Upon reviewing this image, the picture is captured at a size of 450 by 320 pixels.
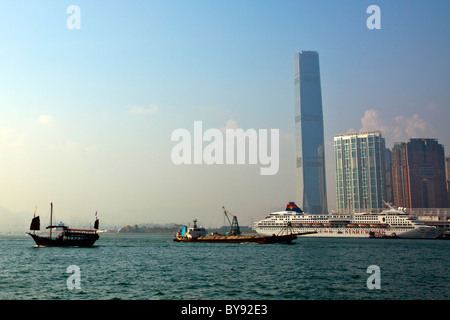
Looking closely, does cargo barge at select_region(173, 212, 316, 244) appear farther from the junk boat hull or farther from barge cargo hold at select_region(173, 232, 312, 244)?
the junk boat hull

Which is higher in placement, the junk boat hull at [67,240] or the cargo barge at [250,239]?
the junk boat hull at [67,240]

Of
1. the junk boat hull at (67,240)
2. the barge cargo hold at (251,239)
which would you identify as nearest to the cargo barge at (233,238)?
the barge cargo hold at (251,239)

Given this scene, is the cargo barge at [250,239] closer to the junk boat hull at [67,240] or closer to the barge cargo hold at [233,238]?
the barge cargo hold at [233,238]

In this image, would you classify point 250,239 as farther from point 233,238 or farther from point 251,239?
point 233,238

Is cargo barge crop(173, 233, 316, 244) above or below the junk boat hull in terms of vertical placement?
below

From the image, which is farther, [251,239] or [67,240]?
[251,239]

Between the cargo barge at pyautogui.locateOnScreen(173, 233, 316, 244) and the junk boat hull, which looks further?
the cargo barge at pyautogui.locateOnScreen(173, 233, 316, 244)

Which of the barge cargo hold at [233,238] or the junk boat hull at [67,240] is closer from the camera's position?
the junk boat hull at [67,240]

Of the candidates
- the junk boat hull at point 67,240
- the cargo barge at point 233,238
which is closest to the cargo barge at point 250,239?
the cargo barge at point 233,238

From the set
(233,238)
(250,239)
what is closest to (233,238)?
(233,238)

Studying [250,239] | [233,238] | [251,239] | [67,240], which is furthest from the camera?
[233,238]

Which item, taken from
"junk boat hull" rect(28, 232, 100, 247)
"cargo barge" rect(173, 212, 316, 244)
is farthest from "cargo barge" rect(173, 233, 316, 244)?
"junk boat hull" rect(28, 232, 100, 247)
